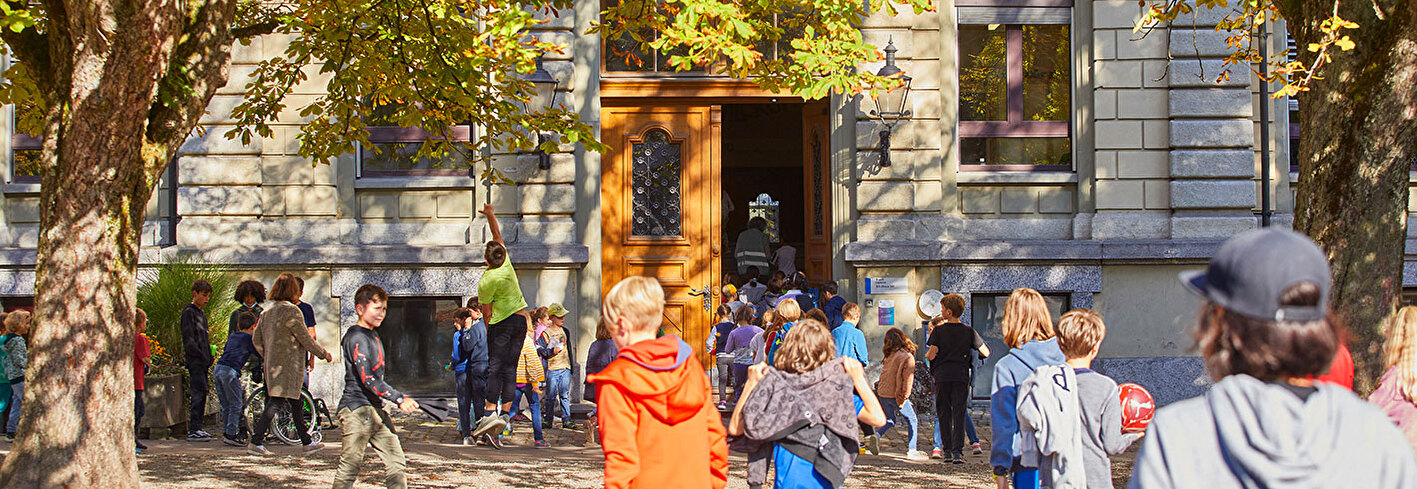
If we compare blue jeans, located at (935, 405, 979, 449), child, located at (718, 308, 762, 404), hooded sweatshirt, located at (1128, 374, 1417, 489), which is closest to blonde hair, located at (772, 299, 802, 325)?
child, located at (718, 308, 762, 404)

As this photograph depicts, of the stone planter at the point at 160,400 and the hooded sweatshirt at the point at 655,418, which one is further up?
the hooded sweatshirt at the point at 655,418

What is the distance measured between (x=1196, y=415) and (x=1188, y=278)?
28 centimetres

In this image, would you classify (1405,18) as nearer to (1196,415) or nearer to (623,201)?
(1196,415)

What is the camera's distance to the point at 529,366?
12.2 meters

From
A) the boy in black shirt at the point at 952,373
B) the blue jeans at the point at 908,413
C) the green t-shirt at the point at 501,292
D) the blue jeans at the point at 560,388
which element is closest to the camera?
the boy in black shirt at the point at 952,373

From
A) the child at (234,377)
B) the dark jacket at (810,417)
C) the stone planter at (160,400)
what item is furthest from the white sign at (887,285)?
the dark jacket at (810,417)

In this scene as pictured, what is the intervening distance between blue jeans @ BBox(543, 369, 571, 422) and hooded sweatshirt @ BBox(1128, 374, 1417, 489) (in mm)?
10948

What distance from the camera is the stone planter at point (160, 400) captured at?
494 inches

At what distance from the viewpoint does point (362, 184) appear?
15.1m

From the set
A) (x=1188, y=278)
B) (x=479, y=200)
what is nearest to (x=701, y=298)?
(x=479, y=200)

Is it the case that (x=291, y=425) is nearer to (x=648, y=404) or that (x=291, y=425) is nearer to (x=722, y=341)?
(x=722, y=341)

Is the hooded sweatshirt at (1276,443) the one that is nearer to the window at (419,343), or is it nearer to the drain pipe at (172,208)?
the window at (419,343)

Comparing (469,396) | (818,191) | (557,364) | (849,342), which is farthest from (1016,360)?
(818,191)

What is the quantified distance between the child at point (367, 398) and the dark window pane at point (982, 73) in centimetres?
951
